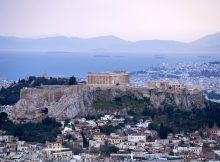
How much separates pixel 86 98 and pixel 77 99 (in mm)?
411

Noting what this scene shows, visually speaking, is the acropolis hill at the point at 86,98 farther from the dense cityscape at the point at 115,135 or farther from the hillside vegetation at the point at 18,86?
the hillside vegetation at the point at 18,86

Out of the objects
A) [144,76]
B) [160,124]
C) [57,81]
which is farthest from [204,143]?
[144,76]

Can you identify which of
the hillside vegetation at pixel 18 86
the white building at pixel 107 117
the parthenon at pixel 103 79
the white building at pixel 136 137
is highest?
the parthenon at pixel 103 79

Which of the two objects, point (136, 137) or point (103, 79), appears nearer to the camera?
point (136, 137)

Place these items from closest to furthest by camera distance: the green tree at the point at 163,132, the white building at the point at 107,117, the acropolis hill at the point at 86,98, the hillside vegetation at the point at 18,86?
the green tree at the point at 163,132 < the white building at the point at 107,117 < the acropolis hill at the point at 86,98 < the hillside vegetation at the point at 18,86

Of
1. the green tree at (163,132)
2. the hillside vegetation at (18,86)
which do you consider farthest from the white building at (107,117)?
the hillside vegetation at (18,86)

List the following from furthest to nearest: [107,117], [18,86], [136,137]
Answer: [18,86]
[107,117]
[136,137]

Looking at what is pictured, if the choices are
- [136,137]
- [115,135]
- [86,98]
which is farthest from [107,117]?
[136,137]

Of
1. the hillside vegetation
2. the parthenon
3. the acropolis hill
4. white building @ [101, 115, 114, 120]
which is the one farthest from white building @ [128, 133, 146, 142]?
the hillside vegetation

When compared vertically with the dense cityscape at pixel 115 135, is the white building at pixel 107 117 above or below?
above

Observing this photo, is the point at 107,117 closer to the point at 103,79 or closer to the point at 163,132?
the point at 163,132

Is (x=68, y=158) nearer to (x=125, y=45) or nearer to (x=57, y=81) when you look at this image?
(x=57, y=81)

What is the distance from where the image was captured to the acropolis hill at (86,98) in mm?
34000

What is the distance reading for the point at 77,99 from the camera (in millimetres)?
34000
